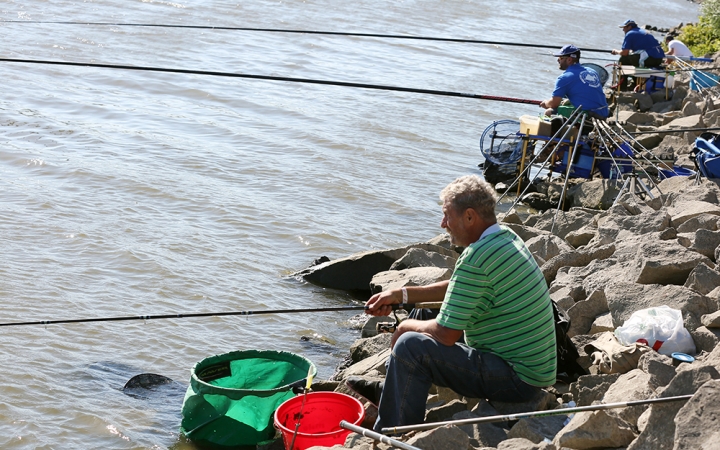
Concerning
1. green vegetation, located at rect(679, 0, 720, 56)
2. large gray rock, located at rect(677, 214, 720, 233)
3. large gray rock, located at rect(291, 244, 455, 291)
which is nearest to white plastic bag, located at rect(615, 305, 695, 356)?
large gray rock, located at rect(677, 214, 720, 233)

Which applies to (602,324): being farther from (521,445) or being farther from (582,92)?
(582,92)

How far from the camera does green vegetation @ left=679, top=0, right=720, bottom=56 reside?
1867cm

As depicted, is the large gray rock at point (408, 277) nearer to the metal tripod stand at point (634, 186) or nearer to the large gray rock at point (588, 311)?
the large gray rock at point (588, 311)

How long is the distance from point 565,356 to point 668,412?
1177 mm

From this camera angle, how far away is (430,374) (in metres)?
3.99

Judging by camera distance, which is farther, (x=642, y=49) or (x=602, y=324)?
(x=642, y=49)

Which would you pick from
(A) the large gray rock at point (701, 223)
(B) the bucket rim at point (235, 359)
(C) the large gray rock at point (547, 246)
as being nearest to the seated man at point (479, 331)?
(B) the bucket rim at point (235, 359)

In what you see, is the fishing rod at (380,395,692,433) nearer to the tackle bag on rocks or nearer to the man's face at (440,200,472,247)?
the man's face at (440,200,472,247)

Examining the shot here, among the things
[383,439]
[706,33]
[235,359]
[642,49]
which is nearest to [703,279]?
[383,439]

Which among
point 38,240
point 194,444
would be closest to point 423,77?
point 38,240

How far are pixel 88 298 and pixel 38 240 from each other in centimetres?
139

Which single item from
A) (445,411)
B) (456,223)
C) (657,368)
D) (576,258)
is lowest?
(445,411)

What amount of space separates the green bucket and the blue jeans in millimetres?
576

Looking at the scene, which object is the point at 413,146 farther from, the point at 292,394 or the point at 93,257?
the point at 292,394
